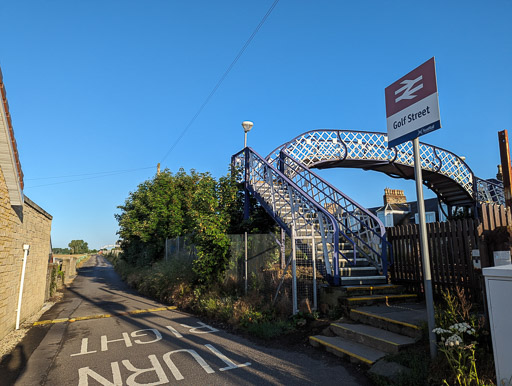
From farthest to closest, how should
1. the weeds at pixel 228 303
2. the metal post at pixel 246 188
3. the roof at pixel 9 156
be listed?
the metal post at pixel 246 188
the weeds at pixel 228 303
the roof at pixel 9 156

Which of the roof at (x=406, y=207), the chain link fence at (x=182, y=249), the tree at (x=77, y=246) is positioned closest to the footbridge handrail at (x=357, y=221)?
the chain link fence at (x=182, y=249)

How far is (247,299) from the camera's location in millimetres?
8148

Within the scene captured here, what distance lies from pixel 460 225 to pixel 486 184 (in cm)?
1582

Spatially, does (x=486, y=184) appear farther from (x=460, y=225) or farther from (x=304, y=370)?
(x=304, y=370)

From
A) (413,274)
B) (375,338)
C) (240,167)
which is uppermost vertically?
(240,167)

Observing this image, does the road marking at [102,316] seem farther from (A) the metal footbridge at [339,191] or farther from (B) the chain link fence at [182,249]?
(A) the metal footbridge at [339,191]

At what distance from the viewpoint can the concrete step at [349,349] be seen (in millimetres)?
4621

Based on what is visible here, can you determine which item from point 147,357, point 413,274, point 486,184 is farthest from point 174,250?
point 486,184

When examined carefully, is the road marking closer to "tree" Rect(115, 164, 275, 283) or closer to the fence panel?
"tree" Rect(115, 164, 275, 283)

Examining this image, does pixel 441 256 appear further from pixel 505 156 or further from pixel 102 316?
pixel 102 316

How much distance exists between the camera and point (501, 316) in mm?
2842

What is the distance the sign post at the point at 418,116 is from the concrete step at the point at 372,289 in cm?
265

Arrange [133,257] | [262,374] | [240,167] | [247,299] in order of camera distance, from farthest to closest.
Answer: [133,257], [240,167], [247,299], [262,374]

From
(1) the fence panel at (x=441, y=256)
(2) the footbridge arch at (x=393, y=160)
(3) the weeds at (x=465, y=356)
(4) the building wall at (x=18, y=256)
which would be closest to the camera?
(3) the weeds at (x=465, y=356)
